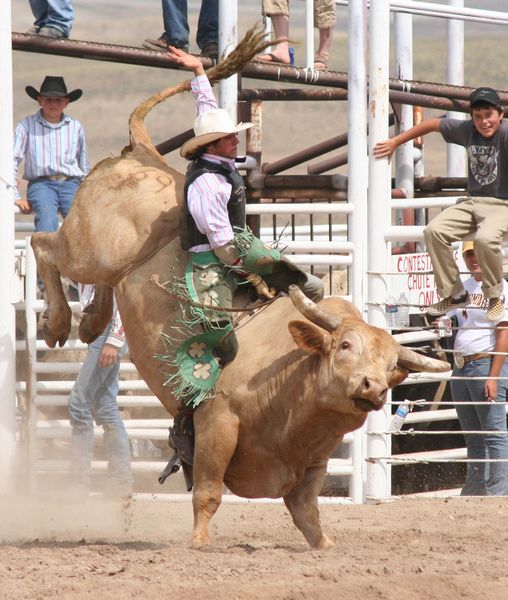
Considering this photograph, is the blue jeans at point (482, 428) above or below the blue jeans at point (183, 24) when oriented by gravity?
below

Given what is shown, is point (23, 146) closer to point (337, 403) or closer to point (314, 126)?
point (337, 403)

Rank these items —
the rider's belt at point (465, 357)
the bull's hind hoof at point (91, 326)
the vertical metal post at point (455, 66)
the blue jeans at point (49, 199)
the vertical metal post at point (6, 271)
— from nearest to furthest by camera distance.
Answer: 1. the bull's hind hoof at point (91, 326)
2. the rider's belt at point (465, 357)
3. the vertical metal post at point (6, 271)
4. the blue jeans at point (49, 199)
5. the vertical metal post at point (455, 66)

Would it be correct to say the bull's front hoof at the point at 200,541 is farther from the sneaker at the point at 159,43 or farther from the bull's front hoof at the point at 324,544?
the sneaker at the point at 159,43

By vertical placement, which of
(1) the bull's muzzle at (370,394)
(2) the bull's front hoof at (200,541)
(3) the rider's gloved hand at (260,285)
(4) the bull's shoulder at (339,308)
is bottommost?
(2) the bull's front hoof at (200,541)

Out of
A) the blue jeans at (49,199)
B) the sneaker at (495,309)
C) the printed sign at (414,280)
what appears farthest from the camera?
the blue jeans at (49,199)

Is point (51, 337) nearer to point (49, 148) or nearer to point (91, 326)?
point (91, 326)

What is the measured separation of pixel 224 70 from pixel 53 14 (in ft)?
7.43

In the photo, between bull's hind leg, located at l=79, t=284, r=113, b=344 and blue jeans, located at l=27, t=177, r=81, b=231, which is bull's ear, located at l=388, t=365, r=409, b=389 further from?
blue jeans, located at l=27, t=177, r=81, b=231

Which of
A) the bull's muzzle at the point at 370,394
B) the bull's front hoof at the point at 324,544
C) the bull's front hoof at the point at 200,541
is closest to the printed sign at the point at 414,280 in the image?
the bull's front hoof at the point at 324,544

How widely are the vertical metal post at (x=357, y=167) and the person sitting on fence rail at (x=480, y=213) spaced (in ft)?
2.94

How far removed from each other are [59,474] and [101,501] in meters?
0.41

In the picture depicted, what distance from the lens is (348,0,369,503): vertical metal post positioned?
892 centimetres

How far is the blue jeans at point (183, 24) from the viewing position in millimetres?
9961

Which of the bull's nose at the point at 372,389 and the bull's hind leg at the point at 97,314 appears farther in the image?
the bull's hind leg at the point at 97,314
